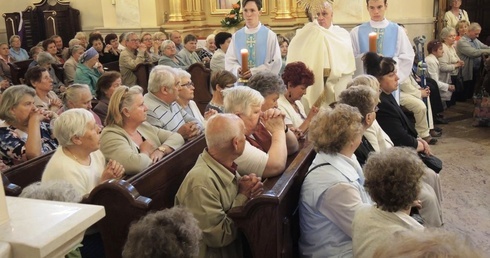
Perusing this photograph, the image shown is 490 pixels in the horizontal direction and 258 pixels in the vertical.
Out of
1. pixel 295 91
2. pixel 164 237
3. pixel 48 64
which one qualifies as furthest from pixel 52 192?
pixel 48 64

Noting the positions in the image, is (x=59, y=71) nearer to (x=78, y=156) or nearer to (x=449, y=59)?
(x=78, y=156)

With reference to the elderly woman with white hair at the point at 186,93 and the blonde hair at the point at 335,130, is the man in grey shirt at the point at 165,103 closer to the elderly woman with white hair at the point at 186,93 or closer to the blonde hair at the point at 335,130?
the elderly woman with white hair at the point at 186,93

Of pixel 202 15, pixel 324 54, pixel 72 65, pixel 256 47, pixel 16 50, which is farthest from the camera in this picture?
pixel 202 15

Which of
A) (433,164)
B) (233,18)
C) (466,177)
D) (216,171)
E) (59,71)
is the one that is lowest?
(466,177)

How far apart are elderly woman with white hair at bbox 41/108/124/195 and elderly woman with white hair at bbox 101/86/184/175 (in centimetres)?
19

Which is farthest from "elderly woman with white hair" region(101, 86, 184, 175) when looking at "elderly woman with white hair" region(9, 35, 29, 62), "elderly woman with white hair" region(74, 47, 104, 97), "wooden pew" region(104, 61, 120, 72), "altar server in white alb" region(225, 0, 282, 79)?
"elderly woman with white hair" region(9, 35, 29, 62)

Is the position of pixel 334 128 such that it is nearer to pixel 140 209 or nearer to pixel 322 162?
pixel 322 162

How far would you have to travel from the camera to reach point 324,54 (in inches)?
205

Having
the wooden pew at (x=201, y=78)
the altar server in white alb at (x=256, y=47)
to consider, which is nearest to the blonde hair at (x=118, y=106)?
the altar server in white alb at (x=256, y=47)

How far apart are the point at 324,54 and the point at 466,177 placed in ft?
5.73

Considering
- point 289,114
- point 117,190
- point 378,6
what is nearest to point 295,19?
A: point 378,6

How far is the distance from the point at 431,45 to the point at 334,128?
206 inches

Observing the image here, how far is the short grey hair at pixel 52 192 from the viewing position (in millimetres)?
2115

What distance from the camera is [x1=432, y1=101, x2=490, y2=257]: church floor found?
13.2ft
